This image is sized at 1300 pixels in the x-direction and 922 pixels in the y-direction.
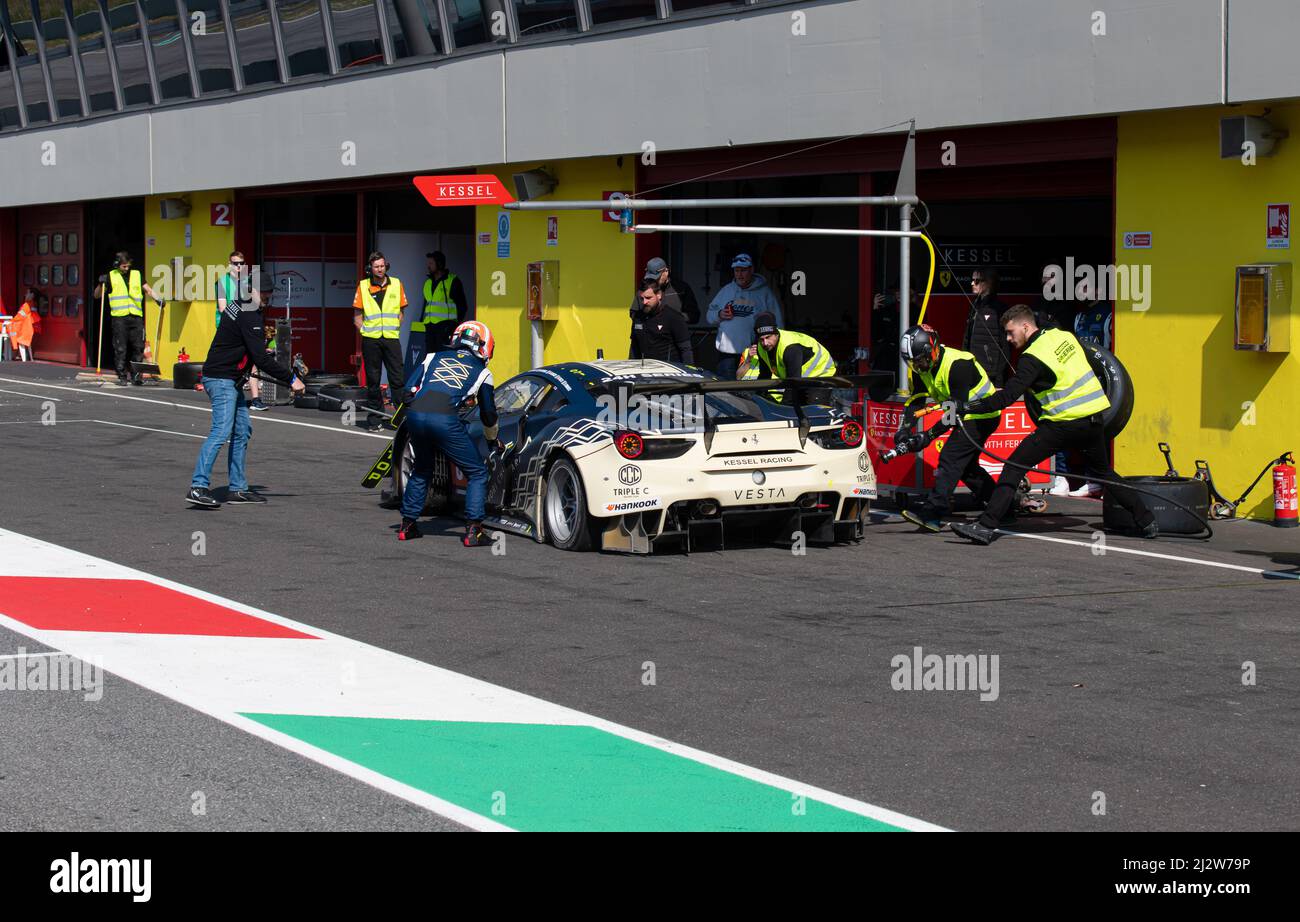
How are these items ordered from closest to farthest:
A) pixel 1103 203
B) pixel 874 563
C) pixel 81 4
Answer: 1. pixel 874 563
2. pixel 1103 203
3. pixel 81 4

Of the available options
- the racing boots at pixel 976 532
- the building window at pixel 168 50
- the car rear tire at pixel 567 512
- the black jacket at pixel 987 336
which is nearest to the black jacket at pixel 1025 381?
the racing boots at pixel 976 532

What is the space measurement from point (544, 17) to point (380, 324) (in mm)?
4478

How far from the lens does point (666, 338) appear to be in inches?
693

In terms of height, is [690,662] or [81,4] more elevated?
[81,4]

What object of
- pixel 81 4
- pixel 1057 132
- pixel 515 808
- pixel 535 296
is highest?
pixel 81 4

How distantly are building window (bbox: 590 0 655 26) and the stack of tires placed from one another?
6105mm

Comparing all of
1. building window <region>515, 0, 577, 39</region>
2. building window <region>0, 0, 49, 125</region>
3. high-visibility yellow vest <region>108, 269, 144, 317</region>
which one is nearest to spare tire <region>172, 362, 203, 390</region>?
high-visibility yellow vest <region>108, 269, 144, 317</region>

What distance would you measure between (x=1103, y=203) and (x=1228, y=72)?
18.7 ft

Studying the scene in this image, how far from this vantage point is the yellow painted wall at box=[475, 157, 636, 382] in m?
22.2

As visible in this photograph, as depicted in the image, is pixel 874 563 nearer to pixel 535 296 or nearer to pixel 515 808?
pixel 515 808

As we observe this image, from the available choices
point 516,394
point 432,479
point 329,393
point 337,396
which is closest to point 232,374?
point 432,479

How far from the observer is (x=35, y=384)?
2997 centimetres
